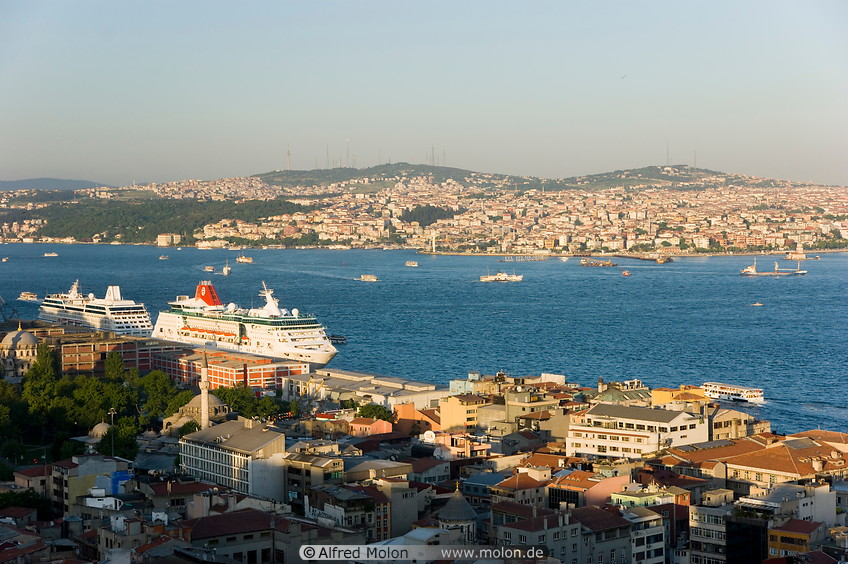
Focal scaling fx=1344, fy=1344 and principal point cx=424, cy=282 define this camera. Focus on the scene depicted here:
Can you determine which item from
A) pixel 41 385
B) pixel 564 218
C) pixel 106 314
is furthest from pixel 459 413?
pixel 564 218

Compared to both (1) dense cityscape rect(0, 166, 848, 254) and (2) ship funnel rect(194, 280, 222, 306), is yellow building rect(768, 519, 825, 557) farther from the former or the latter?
(1) dense cityscape rect(0, 166, 848, 254)

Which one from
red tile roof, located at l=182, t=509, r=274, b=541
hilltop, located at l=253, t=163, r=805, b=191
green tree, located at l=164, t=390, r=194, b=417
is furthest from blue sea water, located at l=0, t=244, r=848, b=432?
hilltop, located at l=253, t=163, r=805, b=191

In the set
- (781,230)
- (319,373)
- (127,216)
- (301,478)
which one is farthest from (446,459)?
(127,216)

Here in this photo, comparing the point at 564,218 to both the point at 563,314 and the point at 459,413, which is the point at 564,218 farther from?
the point at 459,413

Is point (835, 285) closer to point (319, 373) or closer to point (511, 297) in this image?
point (511, 297)

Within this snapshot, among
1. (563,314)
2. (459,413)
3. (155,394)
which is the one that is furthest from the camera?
(563,314)
